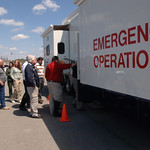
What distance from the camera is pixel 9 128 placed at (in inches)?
197

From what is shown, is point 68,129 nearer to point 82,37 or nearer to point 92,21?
point 82,37

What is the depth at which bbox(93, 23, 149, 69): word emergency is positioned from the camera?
2746 mm

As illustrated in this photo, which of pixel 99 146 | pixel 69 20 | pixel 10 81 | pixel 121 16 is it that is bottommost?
pixel 99 146

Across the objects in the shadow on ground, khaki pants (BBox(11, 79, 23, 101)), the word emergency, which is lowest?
the shadow on ground

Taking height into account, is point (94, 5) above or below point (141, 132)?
above

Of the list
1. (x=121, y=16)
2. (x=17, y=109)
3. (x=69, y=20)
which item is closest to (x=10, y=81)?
(x=17, y=109)

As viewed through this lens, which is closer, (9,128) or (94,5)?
(94,5)

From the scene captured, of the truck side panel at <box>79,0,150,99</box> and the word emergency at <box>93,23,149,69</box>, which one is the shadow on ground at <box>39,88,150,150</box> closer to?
the truck side panel at <box>79,0,150,99</box>

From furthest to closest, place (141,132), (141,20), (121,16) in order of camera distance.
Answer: (141,132)
(121,16)
(141,20)

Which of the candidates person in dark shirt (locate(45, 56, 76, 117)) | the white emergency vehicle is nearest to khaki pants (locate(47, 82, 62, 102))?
person in dark shirt (locate(45, 56, 76, 117))

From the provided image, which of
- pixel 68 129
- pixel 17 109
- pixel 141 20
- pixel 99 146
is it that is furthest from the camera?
pixel 17 109

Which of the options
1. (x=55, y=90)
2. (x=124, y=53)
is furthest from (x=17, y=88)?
(x=124, y=53)

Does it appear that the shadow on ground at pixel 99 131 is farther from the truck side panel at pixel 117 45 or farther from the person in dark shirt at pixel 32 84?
the truck side panel at pixel 117 45

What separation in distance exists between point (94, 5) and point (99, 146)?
289 centimetres
